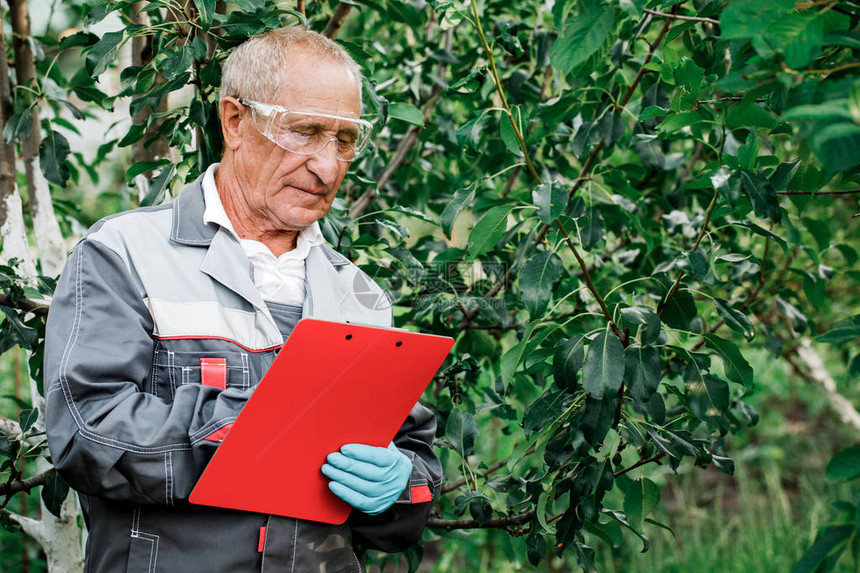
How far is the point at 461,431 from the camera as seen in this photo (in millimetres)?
1919

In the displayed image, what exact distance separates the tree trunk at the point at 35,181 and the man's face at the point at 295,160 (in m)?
0.82

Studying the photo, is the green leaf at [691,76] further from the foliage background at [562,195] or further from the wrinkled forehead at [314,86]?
the wrinkled forehead at [314,86]

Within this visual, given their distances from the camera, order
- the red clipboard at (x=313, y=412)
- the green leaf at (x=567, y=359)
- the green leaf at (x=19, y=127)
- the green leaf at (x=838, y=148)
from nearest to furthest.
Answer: the green leaf at (x=838, y=148)
the red clipboard at (x=313, y=412)
the green leaf at (x=567, y=359)
the green leaf at (x=19, y=127)

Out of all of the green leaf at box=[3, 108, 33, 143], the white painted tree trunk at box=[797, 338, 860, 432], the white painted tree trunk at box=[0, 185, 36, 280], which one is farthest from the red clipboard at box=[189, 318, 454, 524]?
the white painted tree trunk at box=[797, 338, 860, 432]

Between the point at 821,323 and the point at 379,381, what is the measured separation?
2661 mm

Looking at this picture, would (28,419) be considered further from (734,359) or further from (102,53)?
(734,359)

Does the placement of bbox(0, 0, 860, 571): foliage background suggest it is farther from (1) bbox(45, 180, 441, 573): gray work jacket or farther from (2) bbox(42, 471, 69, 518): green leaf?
(1) bbox(45, 180, 441, 573): gray work jacket

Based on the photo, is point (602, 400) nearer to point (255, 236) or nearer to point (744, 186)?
point (744, 186)

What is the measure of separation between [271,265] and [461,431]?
0.67 metres

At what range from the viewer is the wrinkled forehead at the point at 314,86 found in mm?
1553

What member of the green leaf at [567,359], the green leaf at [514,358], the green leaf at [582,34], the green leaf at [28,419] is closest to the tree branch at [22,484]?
the green leaf at [28,419]

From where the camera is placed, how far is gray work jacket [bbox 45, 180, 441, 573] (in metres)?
1.23

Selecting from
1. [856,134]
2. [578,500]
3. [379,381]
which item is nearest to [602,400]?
[578,500]

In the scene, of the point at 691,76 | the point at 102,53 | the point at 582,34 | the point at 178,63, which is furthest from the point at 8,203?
the point at 691,76
